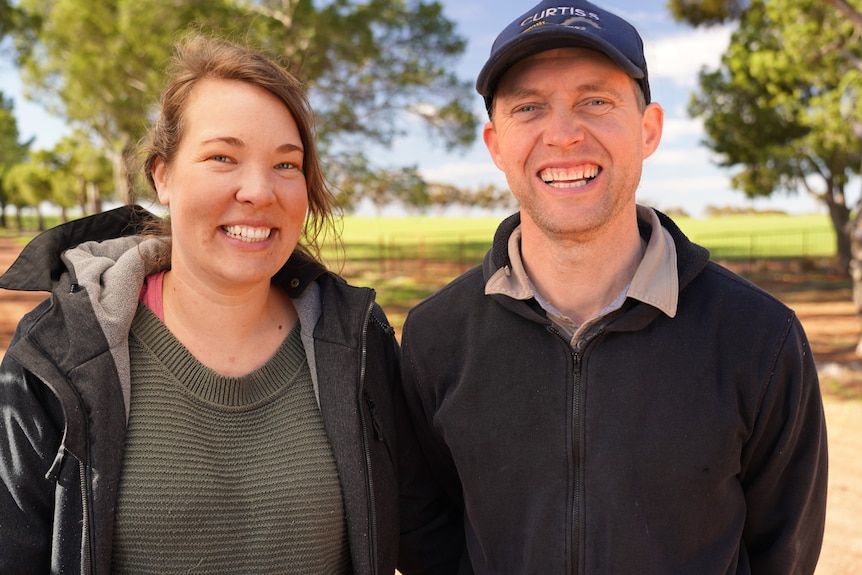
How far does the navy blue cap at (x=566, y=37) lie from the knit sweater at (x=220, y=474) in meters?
1.29

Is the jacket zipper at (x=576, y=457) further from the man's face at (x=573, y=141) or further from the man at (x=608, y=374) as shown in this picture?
the man's face at (x=573, y=141)

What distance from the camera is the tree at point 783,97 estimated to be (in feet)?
49.0

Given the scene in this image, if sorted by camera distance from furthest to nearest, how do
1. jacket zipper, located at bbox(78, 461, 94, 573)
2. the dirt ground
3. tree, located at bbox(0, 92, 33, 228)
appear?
tree, located at bbox(0, 92, 33, 228)
the dirt ground
jacket zipper, located at bbox(78, 461, 94, 573)

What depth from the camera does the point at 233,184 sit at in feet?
7.68

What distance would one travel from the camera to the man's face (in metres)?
2.24

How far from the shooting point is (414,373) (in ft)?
8.62

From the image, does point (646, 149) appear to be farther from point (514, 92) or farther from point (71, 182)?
point (71, 182)

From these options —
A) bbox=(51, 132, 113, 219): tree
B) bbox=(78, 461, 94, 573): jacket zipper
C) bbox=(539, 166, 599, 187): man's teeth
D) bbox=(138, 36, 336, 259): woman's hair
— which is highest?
bbox=(51, 132, 113, 219): tree

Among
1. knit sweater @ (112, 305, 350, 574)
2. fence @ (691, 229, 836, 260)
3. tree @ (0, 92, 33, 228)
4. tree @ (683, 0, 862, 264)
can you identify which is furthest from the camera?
tree @ (0, 92, 33, 228)

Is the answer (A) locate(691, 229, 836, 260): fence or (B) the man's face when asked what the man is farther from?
(A) locate(691, 229, 836, 260): fence

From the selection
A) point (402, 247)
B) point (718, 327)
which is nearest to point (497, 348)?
point (718, 327)

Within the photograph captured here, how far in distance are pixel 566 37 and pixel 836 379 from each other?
1004 centimetres

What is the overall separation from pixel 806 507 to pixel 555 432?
88 centimetres

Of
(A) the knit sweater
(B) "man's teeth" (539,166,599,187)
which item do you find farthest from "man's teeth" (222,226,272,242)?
(B) "man's teeth" (539,166,599,187)
